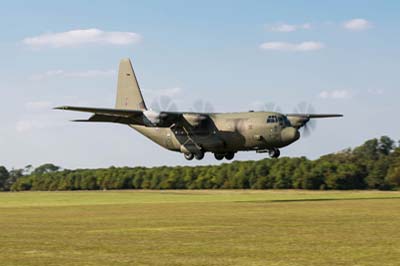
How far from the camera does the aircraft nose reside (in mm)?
64188

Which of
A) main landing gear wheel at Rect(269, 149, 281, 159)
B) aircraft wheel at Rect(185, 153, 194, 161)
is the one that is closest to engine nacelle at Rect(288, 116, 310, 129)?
main landing gear wheel at Rect(269, 149, 281, 159)

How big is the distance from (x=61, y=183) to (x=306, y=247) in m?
129

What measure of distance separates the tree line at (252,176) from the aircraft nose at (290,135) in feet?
160

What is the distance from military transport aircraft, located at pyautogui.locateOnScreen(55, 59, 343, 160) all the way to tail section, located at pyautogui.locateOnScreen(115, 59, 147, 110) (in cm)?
420

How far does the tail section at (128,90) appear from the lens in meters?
80.9

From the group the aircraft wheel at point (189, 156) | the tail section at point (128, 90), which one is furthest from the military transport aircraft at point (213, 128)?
the tail section at point (128, 90)

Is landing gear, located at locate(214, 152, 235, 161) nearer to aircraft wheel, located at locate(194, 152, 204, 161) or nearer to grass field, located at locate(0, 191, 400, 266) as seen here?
aircraft wheel, located at locate(194, 152, 204, 161)

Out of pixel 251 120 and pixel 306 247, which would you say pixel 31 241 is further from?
pixel 251 120

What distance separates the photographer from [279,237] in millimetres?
31609

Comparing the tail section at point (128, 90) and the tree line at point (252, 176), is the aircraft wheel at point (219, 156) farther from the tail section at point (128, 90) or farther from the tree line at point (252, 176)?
the tree line at point (252, 176)

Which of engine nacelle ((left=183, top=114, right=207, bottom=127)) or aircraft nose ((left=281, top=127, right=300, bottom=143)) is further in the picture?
engine nacelle ((left=183, top=114, right=207, bottom=127))

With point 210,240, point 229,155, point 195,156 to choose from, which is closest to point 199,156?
point 195,156

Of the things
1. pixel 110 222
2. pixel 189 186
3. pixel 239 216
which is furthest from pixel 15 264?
pixel 189 186

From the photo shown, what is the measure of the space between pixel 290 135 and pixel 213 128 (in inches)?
356
